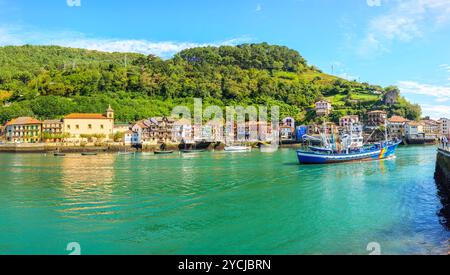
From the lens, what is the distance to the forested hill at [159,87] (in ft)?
255

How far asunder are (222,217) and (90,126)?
62.2 meters

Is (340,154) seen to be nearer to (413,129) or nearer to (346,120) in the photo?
(346,120)

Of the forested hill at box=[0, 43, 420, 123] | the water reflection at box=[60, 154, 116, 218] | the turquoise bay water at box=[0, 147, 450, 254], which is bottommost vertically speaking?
the turquoise bay water at box=[0, 147, 450, 254]

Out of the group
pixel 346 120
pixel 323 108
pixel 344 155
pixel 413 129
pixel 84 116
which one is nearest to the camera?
pixel 344 155

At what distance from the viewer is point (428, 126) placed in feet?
241

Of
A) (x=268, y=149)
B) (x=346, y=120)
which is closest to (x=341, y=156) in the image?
(x=268, y=149)

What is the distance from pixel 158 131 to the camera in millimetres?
68750

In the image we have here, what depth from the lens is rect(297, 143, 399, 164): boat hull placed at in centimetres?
2994

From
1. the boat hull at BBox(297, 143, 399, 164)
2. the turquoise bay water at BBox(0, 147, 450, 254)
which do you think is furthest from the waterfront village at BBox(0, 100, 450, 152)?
the turquoise bay water at BBox(0, 147, 450, 254)

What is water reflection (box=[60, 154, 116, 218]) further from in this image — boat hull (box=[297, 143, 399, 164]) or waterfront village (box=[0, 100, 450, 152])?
Answer: waterfront village (box=[0, 100, 450, 152])

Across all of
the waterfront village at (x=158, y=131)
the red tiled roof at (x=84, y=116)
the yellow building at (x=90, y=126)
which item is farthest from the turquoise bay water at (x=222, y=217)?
the red tiled roof at (x=84, y=116)

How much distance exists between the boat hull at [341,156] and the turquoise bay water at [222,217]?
399 inches

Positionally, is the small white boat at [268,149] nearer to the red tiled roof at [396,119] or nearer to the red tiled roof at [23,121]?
the red tiled roof at [396,119]

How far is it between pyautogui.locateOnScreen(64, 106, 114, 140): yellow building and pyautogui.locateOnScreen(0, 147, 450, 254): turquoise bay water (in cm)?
4917
